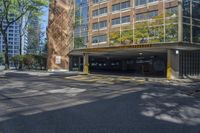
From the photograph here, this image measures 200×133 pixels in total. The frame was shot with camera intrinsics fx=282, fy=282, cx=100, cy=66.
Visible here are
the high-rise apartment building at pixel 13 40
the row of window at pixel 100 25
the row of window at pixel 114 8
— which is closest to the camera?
the row of window at pixel 114 8

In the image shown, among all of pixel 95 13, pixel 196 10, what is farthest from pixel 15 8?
pixel 196 10

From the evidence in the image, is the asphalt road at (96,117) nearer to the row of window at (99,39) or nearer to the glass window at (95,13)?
the row of window at (99,39)

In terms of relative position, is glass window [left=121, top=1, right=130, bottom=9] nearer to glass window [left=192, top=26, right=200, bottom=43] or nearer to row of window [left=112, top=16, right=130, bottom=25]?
row of window [left=112, top=16, right=130, bottom=25]

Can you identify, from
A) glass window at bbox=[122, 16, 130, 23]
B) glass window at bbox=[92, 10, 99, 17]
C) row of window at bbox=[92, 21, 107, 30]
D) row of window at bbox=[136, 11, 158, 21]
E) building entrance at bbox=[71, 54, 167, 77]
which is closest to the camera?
row of window at bbox=[136, 11, 158, 21]

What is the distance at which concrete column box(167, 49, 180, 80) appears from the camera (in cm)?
3152

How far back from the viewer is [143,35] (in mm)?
34000

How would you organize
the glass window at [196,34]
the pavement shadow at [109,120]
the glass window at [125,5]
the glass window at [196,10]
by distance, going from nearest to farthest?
1. the pavement shadow at [109,120]
2. the glass window at [196,34]
3. the glass window at [196,10]
4. the glass window at [125,5]

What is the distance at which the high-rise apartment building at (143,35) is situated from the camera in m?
30.3

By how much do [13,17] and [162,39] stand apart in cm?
3072

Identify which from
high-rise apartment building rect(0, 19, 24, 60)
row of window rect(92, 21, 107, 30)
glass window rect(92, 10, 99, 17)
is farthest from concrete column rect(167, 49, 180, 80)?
high-rise apartment building rect(0, 19, 24, 60)

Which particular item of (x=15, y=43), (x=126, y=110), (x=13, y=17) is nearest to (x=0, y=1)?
(x=13, y=17)

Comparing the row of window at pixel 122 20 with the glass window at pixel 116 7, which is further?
the glass window at pixel 116 7

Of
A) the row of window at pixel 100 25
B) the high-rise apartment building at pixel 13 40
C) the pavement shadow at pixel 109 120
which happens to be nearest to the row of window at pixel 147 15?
the row of window at pixel 100 25

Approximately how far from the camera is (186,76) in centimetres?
3425
